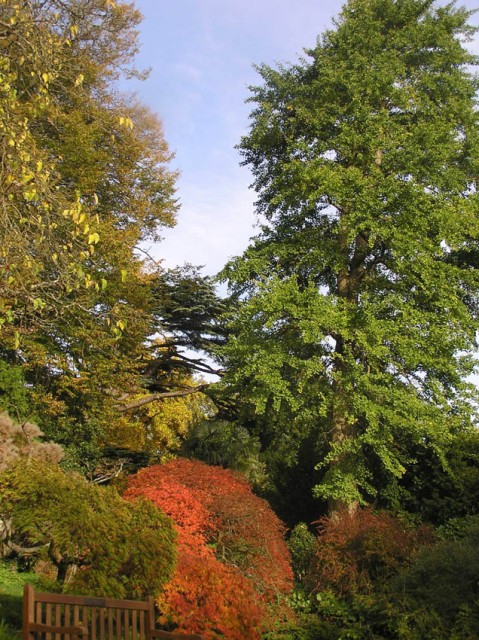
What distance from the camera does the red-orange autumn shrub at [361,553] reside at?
421 inches

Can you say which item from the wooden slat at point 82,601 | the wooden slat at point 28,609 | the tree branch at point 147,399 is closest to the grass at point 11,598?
the wooden slat at point 82,601

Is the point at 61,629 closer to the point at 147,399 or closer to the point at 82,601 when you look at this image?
the point at 82,601

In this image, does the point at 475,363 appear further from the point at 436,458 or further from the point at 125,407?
the point at 125,407

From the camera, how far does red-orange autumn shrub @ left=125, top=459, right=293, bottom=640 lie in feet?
24.5

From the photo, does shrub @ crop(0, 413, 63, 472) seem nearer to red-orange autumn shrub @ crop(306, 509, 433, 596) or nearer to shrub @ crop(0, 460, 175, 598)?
shrub @ crop(0, 460, 175, 598)

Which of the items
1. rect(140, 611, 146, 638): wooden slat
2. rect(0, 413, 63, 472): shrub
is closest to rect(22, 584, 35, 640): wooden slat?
rect(140, 611, 146, 638): wooden slat

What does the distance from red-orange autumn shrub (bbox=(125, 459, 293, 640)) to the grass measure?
1682 millimetres

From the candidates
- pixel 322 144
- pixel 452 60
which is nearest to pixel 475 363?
pixel 322 144

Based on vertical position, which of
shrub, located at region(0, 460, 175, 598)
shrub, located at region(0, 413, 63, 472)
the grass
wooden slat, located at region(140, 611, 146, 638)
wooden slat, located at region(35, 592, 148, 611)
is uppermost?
shrub, located at region(0, 413, 63, 472)

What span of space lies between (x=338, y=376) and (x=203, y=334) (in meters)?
10.2

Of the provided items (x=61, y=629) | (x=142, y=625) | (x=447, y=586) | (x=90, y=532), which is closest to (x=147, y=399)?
(x=447, y=586)

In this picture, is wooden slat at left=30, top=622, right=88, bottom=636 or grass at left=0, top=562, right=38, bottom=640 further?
grass at left=0, top=562, right=38, bottom=640

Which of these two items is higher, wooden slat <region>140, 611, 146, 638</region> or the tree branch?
the tree branch

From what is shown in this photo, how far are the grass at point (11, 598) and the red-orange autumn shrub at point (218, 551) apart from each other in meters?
1.68
